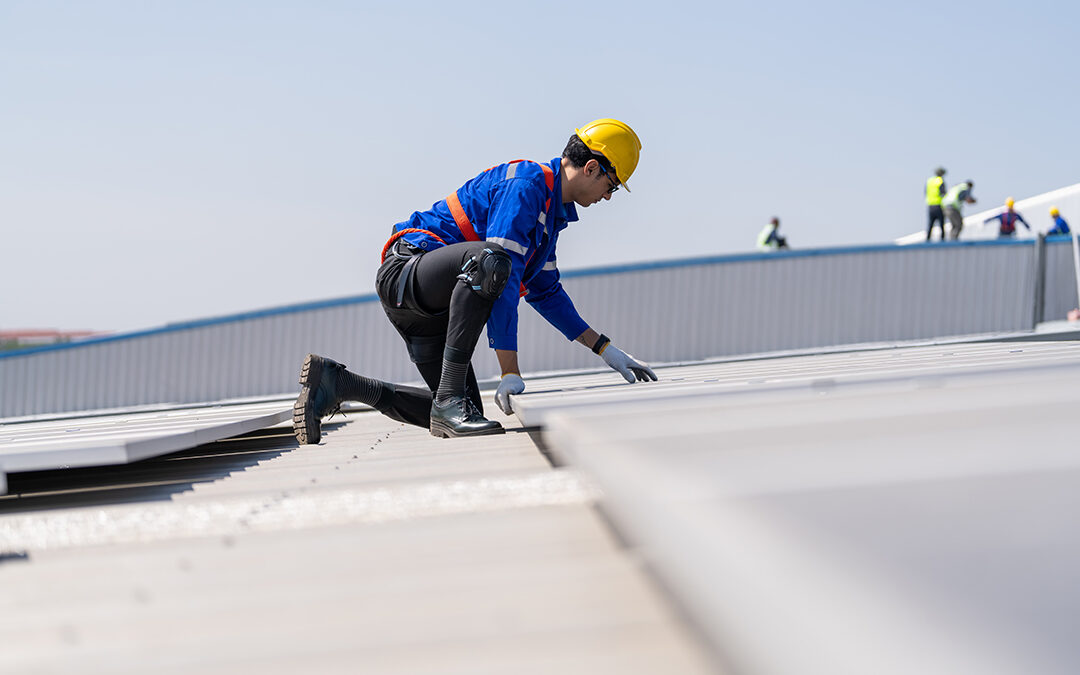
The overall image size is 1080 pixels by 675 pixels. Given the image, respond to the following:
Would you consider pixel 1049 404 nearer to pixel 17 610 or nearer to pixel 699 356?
pixel 17 610

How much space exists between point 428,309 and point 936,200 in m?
14.6

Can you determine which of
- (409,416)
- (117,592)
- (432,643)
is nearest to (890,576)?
(432,643)

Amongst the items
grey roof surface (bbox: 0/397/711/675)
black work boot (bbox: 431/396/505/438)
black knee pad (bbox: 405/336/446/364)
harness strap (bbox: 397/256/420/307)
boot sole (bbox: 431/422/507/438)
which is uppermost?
harness strap (bbox: 397/256/420/307)

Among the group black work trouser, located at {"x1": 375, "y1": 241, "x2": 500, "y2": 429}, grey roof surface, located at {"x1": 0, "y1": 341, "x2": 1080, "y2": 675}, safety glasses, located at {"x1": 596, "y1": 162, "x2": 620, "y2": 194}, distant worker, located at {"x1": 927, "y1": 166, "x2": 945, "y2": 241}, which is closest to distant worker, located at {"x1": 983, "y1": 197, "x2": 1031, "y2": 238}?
distant worker, located at {"x1": 927, "y1": 166, "x2": 945, "y2": 241}

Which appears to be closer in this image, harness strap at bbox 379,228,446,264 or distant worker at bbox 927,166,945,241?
harness strap at bbox 379,228,446,264

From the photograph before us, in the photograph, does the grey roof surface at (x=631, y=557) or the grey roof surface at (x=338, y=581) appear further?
the grey roof surface at (x=338, y=581)

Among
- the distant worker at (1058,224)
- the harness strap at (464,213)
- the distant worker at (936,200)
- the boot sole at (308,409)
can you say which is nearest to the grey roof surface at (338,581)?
the boot sole at (308,409)

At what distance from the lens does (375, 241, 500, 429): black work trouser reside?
108 inches

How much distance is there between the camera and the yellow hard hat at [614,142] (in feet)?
10.2

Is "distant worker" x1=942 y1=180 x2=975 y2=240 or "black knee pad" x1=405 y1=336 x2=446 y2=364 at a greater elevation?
"distant worker" x1=942 y1=180 x2=975 y2=240

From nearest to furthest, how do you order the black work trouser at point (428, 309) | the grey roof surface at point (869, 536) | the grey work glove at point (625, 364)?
the grey roof surface at point (869, 536) < the black work trouser at point (428, 309) < the grey work glove at point (625, 364)

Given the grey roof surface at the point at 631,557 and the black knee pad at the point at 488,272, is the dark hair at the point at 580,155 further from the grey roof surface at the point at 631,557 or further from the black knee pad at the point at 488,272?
the grey roof surface at the point at 631,557

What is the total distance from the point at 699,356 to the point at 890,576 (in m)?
13.3

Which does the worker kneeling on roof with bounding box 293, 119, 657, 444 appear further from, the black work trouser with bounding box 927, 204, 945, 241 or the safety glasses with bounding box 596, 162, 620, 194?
the black work trouser with bounding box 927, 204, 945, 241
